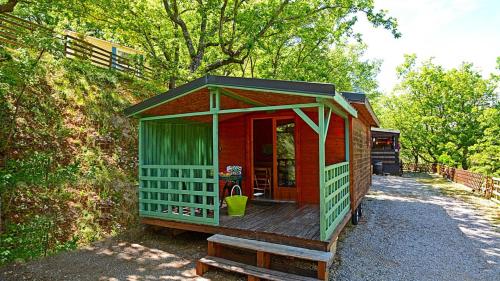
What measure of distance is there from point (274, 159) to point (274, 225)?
243 centimetres

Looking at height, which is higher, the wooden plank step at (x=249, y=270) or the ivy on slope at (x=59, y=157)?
the ivy on slope at (x=59, y=157)

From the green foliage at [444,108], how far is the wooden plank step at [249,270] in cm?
1825

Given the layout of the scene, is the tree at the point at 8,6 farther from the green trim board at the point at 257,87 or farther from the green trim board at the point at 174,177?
the green trim board at the point at 174,177

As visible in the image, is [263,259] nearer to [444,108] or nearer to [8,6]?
[8,6]

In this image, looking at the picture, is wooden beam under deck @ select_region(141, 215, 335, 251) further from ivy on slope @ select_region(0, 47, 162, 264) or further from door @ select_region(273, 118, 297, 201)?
door @ select_region(273, 118, 297, 201)

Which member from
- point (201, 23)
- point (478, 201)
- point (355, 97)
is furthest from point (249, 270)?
point (478, 201)

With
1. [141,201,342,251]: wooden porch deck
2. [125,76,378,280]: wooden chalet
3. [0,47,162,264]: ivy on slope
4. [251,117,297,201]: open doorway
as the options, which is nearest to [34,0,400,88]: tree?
[0,47,162,264]: ivy on slope

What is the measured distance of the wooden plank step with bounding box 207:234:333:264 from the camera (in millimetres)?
3592

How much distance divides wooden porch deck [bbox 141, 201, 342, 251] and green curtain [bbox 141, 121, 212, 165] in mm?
1286

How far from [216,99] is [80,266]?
10.5ft

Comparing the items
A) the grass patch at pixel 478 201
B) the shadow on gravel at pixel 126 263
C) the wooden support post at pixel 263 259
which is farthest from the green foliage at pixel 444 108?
the shadow on gravel at pixel 126 263

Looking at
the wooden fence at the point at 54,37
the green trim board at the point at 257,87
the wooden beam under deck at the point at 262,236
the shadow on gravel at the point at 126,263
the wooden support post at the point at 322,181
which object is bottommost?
the shadow on gravel at the point at 126,263

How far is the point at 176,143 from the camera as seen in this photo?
6.45 meters

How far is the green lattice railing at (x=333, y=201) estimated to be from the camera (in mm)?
3971
